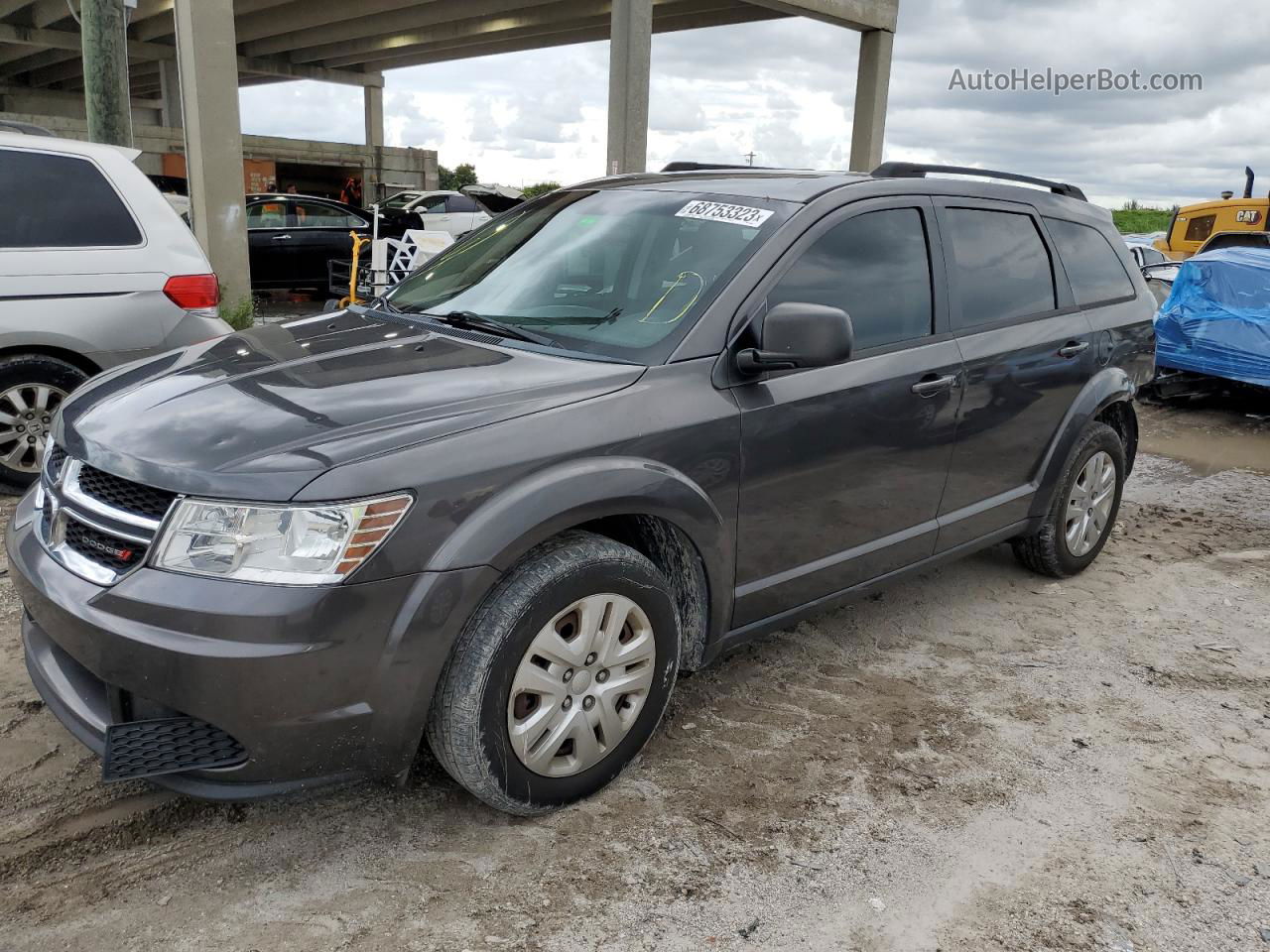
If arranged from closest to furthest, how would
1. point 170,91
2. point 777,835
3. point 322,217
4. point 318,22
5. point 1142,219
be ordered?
point 777,835
point 322,217
point 318,22
point 170,91
point 1142,219

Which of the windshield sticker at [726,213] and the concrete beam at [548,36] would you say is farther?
the concrete beam at [548,36]

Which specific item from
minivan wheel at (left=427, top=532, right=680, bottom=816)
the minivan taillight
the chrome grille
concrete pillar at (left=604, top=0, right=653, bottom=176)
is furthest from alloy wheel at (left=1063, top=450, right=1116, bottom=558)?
concrete pillar at (left=604, top=0, right=653, bottom=176)

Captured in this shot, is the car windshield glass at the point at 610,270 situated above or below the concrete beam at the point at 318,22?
below

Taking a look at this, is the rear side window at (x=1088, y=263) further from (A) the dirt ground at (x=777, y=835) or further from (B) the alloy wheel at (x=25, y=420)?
(B) the alloy wheel at (x=25, y=420)

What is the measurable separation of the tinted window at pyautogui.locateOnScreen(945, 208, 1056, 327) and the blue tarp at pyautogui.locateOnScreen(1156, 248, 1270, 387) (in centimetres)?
522

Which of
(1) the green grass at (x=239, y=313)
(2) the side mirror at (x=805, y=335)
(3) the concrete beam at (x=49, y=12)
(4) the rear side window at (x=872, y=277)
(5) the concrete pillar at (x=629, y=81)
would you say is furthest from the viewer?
(3) the concrete beam at (x=49, y=12)

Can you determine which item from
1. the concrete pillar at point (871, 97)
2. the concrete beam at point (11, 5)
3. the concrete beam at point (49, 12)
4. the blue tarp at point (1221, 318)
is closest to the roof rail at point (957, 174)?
the blue tarp at point (1221, 318)

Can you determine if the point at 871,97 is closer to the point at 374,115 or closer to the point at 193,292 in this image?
the point at 193,292

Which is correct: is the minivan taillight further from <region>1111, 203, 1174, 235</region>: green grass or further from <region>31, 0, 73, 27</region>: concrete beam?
<region>1111, 203, 1174, 235</region>: green grass

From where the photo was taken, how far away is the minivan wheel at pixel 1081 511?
4.57 meters

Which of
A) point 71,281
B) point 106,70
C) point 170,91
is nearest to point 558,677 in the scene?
point 71,281

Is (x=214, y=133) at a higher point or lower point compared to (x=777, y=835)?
higher

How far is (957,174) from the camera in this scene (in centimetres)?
422

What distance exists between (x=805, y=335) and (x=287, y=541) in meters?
1.49
